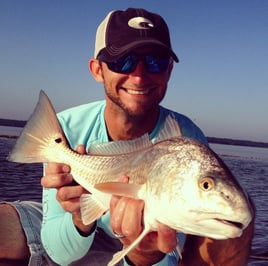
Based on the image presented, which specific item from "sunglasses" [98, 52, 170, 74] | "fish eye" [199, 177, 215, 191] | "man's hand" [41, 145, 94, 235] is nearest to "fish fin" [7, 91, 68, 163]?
"man's hand" [41, 145, 94, 235]

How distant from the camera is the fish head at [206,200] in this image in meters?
2.39

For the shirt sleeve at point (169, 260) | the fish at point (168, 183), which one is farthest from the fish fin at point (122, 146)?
the shirt sleeve at point (169, 260)

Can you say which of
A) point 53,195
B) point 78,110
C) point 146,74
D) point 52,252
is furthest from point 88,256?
point 146,74

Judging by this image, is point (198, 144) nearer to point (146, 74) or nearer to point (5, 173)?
point (146, 74)

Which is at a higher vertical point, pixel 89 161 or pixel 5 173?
pixel 89 161

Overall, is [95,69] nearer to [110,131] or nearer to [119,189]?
[110,131]

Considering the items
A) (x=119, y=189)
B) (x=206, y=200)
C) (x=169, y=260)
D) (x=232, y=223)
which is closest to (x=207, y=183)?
(x=206, y=200)

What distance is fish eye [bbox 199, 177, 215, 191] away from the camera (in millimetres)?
2518

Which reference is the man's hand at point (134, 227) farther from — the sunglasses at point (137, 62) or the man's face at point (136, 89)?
the sunglasses at point (137, 62)

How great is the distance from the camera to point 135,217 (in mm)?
2912

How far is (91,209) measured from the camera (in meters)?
3.52

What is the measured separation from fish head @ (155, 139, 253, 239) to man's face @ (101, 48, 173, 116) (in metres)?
1.75

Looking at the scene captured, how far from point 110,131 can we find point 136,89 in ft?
1.81

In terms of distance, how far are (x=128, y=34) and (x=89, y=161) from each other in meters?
1.51
